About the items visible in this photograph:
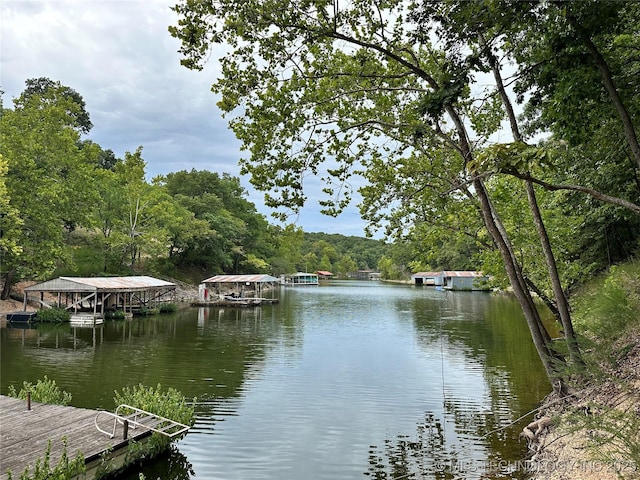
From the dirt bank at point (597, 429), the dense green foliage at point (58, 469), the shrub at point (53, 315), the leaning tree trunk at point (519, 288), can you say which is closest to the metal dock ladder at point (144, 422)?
the dense green foliage at point (58, 469)

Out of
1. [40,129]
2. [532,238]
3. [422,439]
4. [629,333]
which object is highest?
[40,129]

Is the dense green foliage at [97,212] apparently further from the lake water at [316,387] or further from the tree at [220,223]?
the lake water at [316,387]

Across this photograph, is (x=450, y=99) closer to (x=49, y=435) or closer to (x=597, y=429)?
(x=597, y=429)

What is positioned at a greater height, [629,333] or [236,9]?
[236,9]

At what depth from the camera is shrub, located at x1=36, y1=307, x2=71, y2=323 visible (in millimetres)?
24344

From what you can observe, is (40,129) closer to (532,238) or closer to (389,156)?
(389,156)

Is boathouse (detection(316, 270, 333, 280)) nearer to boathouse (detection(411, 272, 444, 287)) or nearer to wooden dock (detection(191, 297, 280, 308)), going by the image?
boathouse (detection(411, 272, 444, 287))

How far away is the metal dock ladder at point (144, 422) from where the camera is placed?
277 inches

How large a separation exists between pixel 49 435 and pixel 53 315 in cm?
2042

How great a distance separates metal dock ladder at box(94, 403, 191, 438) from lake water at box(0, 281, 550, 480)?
582 millimetres

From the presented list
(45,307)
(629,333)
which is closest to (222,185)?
(45,307)

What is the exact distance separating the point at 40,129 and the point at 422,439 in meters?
31.0

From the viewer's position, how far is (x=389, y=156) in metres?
9.77

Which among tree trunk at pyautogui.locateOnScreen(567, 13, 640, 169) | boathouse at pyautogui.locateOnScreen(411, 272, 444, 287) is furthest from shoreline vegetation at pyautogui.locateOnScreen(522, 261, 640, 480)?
boathouse at pyautogui.locateOnScreen(411, 272, 444, 287)
